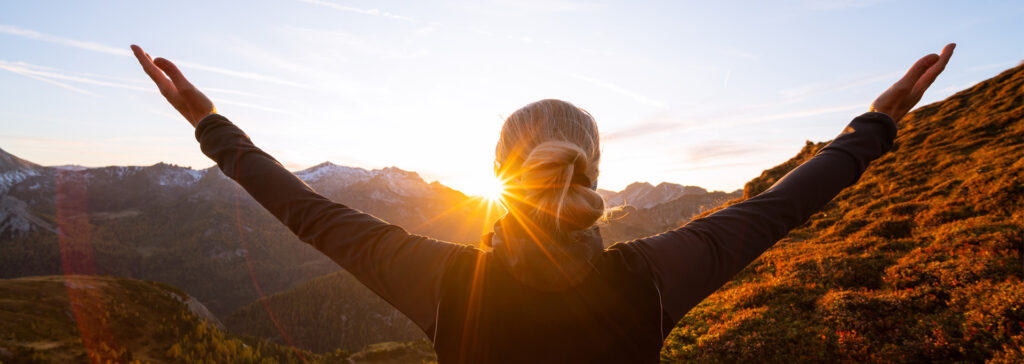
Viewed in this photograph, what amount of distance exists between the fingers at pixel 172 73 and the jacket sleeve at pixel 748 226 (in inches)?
129

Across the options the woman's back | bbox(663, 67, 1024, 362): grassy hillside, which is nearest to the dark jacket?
the woman's back

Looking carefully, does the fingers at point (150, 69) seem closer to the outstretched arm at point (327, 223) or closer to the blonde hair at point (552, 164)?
the outstretched arm at point (327, 223)

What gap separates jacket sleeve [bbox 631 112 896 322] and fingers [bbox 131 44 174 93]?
3384 mm

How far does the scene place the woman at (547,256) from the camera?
1767mm

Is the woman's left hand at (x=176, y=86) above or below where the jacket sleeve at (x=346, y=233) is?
above

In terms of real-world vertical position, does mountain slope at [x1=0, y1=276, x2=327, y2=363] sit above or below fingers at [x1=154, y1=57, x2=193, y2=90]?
below

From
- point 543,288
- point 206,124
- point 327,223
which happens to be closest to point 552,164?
point 543,288

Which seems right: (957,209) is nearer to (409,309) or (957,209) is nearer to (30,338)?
(409,309)

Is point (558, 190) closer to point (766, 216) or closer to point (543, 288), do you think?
point (543, 288)

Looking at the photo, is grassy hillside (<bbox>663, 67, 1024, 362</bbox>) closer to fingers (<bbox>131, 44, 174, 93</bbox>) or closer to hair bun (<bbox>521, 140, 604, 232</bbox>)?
hair bun (<bbox>521, 140, 604, 232</bbox>)

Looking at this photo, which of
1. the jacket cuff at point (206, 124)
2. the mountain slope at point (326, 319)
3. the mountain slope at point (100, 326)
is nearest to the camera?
the jacket cuff at point (206, 124)

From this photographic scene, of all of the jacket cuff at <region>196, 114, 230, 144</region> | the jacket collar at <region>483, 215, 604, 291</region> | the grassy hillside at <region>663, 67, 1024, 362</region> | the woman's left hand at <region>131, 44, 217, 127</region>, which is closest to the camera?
the jacket collar at <region>483, 215, 604, 291</region>

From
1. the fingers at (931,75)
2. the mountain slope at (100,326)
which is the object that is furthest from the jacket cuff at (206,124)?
the mountain slope at (100,326)

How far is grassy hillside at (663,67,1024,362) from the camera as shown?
8.02m
